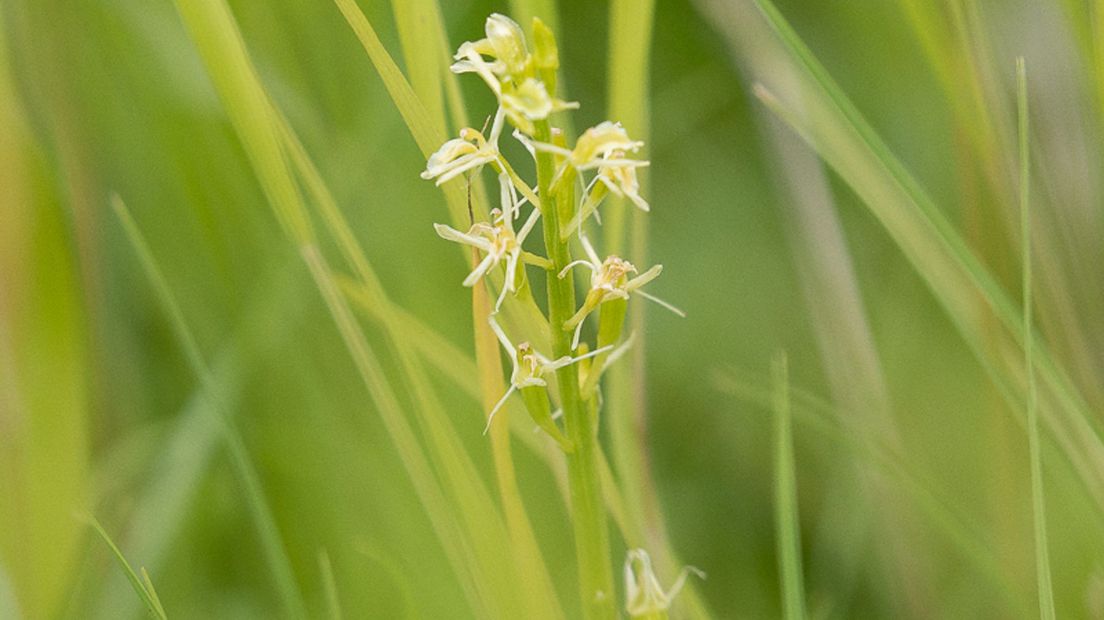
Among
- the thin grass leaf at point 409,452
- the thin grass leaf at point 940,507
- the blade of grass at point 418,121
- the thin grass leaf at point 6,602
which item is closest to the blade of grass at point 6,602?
the thin grass leaf at point 6,602

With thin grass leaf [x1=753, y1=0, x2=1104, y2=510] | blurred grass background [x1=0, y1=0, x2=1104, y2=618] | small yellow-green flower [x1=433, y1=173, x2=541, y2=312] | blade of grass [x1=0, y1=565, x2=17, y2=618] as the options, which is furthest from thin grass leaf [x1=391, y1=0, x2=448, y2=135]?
blade of grass [x1=0, y1=565, x2=17, y2=618]

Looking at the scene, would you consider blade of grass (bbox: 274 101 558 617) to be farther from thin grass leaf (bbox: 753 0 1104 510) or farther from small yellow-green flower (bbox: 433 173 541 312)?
thin grass leaf (bbox: 753 0 1104 510)

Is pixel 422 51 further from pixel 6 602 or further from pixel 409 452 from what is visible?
pixel 6 602

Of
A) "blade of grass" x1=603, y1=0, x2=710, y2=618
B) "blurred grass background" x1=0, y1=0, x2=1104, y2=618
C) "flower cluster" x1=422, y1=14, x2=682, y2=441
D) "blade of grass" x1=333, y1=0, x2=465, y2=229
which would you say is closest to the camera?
"flower cluster" x1=422, y1=14, x2=682, y2=441

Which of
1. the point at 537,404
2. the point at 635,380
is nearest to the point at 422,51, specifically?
the point at 537,404

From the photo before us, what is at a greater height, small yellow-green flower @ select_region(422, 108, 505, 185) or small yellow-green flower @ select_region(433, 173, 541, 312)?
small yellow-green flower @ select_region(422, 108, 505, 185)

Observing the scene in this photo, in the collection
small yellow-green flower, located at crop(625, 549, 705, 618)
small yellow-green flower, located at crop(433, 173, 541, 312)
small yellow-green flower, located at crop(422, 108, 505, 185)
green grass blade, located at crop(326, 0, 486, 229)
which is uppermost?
green grass blade, located at crop(326, 0, 486, 229)

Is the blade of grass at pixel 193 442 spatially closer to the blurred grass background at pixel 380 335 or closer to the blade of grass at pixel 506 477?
the blurred grass background at pixel 380 335
